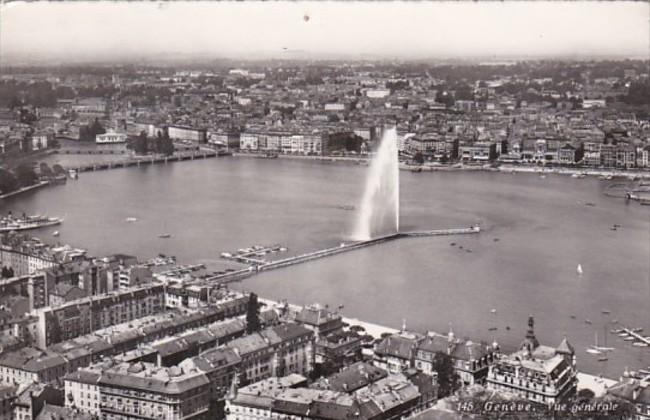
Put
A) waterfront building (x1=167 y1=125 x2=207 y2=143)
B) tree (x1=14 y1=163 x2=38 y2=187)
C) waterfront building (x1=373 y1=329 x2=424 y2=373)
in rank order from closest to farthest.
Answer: waterfront building (x1=373 y1=329 x2=424 y2=373) < tree (x1=14 y1=163 x2=38 y2=187) < waterfront building (x1=167 y1=125 x2=207 y2=143)

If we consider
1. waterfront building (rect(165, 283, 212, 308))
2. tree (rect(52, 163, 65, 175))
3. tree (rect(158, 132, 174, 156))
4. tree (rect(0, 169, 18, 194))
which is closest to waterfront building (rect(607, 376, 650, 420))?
waterfront building (rect(165, 283, 212, 308))

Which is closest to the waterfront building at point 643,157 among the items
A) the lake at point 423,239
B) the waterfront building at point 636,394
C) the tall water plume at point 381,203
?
the lake at point 423,239

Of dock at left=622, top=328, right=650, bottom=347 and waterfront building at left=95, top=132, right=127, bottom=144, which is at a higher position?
waterfront building at left=95, top=132, right=127, bottom=144

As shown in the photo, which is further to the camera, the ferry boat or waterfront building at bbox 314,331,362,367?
the ferry boat

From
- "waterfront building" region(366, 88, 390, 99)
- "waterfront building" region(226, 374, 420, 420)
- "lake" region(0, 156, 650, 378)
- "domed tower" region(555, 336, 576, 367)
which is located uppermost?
"waterfront building" region(366, 88, 390, 99)

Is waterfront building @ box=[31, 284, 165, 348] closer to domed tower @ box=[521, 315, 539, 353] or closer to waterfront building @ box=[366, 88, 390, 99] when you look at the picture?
domed tower @ box=[521, 315, 539, 353]

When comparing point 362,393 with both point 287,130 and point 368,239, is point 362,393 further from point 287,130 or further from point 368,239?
point 287,130

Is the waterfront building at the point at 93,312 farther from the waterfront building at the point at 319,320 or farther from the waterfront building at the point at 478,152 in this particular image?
the waterfront building at the point at 478,152

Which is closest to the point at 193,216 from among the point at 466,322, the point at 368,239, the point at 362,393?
the point at 368,239
